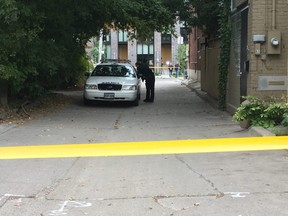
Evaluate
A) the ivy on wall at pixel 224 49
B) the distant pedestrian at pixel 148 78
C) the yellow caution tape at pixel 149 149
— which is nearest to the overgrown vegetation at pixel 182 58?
the distant pedestrian at pixel 148 78

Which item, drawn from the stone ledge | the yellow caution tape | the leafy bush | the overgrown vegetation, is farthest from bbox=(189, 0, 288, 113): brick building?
the overgrown vegetation

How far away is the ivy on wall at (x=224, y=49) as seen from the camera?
597 inches

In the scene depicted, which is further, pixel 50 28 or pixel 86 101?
pixel 86 101

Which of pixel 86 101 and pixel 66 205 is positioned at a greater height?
pixel 86 101

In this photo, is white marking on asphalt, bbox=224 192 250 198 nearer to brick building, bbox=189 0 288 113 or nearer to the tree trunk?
brick building, bbox=189 0 288 113

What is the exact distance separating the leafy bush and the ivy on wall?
4480 mm

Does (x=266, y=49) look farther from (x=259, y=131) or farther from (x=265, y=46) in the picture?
(x=259, y=131)

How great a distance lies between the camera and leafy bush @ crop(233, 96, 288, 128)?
1016 cm

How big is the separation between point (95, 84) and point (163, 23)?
15.1ft

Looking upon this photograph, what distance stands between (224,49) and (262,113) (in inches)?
203

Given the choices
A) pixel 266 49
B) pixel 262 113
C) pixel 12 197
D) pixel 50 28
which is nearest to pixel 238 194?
pixel 12 197

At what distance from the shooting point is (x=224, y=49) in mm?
15312

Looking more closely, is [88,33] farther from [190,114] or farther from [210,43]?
[190,114]

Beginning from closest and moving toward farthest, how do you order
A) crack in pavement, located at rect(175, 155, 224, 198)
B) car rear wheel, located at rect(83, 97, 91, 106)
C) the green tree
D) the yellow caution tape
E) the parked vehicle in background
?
crack in pavement, located at rect(175, 155, 224, 198), the yellow caution tape, the green tree, the parked vehicle in background, car rear wheel, located at rect(83, 97, 91, 106)
